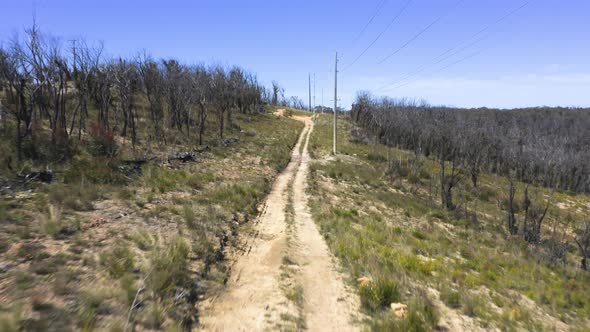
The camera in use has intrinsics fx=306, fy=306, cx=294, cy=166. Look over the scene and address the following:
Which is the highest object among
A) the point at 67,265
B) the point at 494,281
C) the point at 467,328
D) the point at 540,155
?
the point at 67,265

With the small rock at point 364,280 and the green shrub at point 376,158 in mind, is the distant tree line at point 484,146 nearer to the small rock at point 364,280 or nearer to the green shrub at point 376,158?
the green shrub at point 376,158

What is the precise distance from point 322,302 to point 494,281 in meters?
5.07

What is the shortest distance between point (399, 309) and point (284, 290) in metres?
2.16

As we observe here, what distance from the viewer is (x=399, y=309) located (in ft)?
18.1

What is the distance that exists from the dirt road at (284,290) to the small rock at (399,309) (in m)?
0.65

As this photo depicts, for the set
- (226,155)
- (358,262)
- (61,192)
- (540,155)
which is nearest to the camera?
(358,262)

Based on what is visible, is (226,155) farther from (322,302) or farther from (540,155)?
(540,155)

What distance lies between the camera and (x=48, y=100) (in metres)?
23.8

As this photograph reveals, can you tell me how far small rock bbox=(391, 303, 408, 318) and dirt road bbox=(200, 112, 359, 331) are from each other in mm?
650

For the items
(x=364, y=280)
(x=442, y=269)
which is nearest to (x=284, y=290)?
(x=364, y=280)

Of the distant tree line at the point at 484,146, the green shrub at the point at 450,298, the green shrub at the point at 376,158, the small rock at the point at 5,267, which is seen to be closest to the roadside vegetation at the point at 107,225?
the small rock at the point at 5,267

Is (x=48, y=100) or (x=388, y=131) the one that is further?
(x=388, y=131)

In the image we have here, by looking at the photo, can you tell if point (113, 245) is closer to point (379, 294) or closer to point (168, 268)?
point (168, 268)

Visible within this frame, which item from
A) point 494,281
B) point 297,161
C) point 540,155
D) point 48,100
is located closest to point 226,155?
point 297,161
